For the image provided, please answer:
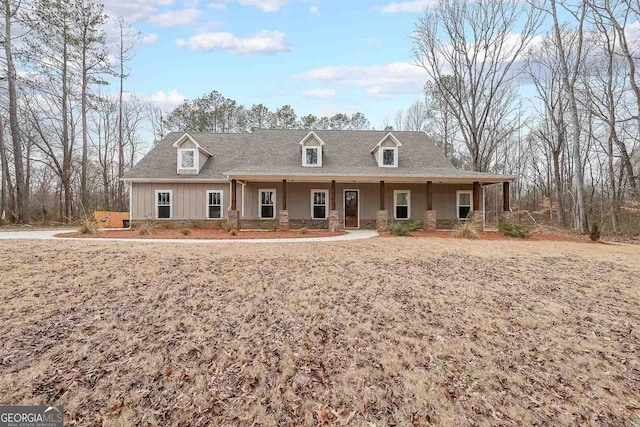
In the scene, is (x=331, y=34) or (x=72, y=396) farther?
(x=331, y=34)

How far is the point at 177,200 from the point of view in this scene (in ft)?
53.3

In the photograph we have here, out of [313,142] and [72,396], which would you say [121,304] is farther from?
[313,142]

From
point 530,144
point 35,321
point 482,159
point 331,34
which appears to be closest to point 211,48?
point 331,34

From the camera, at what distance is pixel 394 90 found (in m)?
20.9

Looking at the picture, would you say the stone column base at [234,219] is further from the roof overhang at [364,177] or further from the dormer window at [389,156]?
the dormer window at [389,156]

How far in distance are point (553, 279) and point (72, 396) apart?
8.27 meters

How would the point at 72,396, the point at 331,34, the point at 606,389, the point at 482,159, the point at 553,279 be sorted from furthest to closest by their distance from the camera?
the point at 482,159 < the point at 331,34 < the point at 553,279 < the point at 606,389 < the point at 72,396

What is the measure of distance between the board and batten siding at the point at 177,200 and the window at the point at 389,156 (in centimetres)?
848

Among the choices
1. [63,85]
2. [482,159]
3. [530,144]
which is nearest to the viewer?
[63,85]

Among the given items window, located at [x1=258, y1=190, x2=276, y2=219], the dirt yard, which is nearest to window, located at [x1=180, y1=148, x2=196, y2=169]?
window, located at [x1=258, y1=190, x2=276, y2=219]

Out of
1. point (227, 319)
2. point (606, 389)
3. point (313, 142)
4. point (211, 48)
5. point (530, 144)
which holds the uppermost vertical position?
point (211, 48)

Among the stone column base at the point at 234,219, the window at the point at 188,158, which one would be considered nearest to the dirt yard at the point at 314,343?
the stone column base at the point at 234,219

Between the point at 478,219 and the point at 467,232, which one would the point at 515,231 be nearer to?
the point at 467,232

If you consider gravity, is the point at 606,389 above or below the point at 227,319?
below
